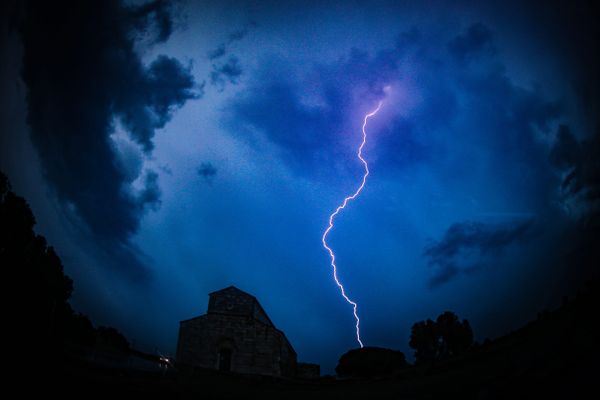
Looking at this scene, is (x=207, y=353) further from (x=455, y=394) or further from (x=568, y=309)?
(x=568, y=309)

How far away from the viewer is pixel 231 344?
1149 inches

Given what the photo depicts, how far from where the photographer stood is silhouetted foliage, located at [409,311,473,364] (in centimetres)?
4725

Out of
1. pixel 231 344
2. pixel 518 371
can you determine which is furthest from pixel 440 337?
pixel 518 371

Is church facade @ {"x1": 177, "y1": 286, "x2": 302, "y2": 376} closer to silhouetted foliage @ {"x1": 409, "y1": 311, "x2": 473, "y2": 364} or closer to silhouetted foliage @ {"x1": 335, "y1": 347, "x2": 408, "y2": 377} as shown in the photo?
silhouetted foliage @ {"x1": 335, "y1": 347, "x2": 408, "y2": 377}

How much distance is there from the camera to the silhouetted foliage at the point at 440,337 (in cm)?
4725

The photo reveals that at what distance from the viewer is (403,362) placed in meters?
48.3

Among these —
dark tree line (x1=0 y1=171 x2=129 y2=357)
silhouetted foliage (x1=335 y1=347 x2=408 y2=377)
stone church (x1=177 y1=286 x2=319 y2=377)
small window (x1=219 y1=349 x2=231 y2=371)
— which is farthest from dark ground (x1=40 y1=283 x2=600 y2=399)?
silhouetted foliage (x1=335 y1=347 x2=408 y2=377)

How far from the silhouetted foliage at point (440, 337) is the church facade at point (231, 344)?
3038 centimetres

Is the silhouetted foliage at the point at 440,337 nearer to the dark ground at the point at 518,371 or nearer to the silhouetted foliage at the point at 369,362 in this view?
the silhouetted foliage at the point at 369,362

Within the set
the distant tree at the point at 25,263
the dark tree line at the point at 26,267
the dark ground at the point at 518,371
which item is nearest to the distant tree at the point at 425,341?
the dark ground at the point at 518,371

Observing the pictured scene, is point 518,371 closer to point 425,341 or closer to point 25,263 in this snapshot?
point 25,263

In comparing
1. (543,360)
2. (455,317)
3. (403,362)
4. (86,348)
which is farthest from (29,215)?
(455,317)

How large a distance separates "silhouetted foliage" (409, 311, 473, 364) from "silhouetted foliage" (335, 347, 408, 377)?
12.3 ft

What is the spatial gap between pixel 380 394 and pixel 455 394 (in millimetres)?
4454
